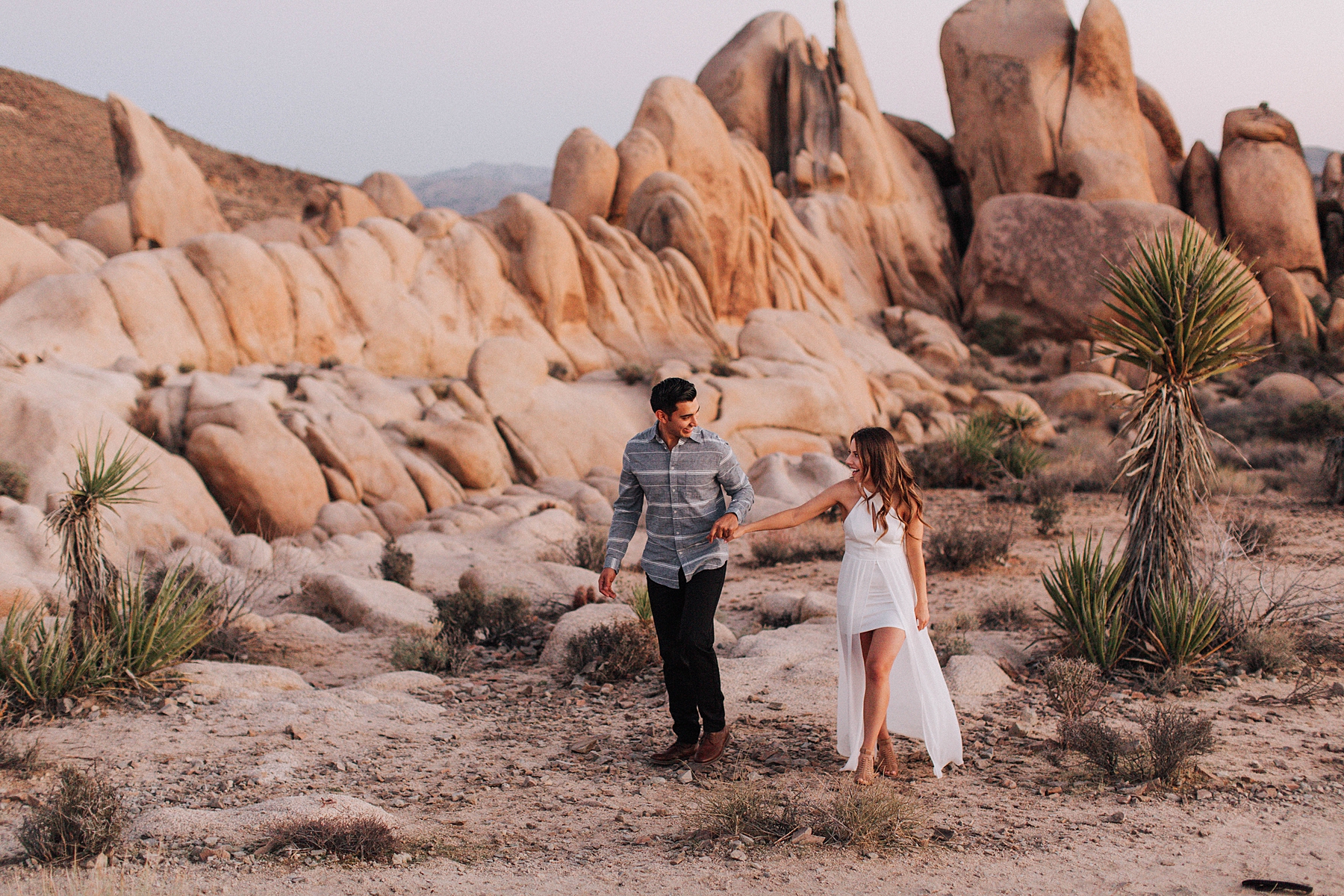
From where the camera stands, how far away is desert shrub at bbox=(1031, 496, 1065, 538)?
12250 mm

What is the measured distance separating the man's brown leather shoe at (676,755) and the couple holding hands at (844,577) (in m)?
0.11

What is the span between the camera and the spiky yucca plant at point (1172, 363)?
672cm

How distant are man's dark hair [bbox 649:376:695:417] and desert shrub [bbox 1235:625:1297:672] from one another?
191 inches

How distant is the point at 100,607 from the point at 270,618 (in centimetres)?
228

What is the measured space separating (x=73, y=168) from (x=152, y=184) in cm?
3061

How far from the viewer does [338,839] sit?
4.02 metres

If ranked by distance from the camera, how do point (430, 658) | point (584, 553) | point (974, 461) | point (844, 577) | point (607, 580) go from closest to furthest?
1. point (844, 577)
2. point (607, 580)
3. point (430, 658)
4. point (584, 553)
5. point (974, 461)

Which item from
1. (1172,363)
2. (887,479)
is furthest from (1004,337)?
(887,479)

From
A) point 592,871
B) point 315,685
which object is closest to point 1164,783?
point 592,871

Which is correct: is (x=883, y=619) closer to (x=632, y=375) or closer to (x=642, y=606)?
(x=642, y=606)

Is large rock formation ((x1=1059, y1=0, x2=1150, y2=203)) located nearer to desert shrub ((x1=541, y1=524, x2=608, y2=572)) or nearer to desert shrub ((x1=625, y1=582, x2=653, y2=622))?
desert shrub ((x1=541, y1=524, x2=608, y2=572))

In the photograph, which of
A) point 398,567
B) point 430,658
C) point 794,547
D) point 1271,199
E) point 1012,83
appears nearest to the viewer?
point 430,658

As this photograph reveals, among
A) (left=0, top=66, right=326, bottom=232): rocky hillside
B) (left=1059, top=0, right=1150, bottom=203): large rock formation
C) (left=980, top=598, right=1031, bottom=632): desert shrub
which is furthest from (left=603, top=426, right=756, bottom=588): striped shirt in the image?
(left=0, top=66, right=326, bottom=232): rocky hillside

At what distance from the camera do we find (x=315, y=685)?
281 inches
